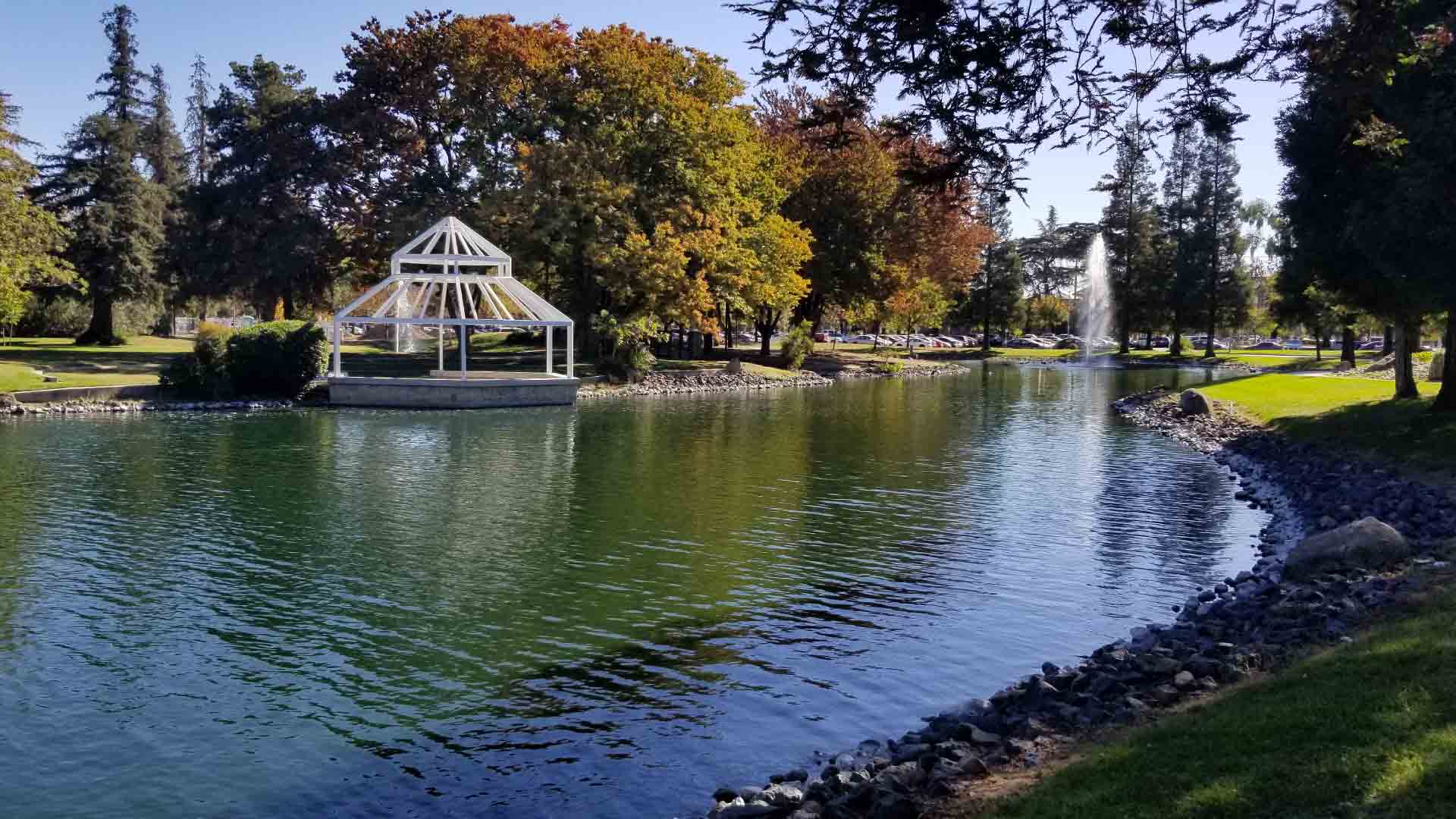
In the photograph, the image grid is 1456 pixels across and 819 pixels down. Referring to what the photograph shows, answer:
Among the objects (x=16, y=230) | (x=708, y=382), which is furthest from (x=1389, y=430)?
(x=16, y=230)

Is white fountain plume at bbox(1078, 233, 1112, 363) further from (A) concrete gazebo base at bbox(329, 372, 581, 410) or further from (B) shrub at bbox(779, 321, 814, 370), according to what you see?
(A) concrete gazebo base at bbox(329, 372, 581, 410)

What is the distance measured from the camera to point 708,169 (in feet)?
175

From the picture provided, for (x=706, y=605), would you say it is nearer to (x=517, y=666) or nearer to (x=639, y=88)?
(x=517, y=666)

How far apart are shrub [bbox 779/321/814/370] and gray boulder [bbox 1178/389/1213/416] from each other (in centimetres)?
2746

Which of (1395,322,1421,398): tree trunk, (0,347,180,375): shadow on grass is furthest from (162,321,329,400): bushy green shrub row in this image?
(1395,322,1421,398): tree trunk

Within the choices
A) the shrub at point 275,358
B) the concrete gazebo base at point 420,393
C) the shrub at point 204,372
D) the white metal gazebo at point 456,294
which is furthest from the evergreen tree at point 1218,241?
the shrub at point 204,372

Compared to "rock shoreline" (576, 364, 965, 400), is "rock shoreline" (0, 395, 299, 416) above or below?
below

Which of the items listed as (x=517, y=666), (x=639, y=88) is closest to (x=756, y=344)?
(x=639, y=88)

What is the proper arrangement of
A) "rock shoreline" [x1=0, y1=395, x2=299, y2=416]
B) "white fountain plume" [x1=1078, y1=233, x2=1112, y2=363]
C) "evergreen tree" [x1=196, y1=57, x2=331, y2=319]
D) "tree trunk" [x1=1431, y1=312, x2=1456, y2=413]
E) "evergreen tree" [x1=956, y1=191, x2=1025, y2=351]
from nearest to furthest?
"tree trunk" [x1=1431, y1=312, x2=1456, y2=413], "rock shoreline" [x1=0, y1=395, x2=299, y2=416], "evergreen tree" [x1=196, y1=57, x2=331, y2=319], "white fountain plume" [x1=1078, y1=233, x2=1112, y2=363], "evergreen tree" [x1=956, y1=191, x2=1025, y2=351]

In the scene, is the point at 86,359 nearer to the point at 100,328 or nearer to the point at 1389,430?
the point at 100,328

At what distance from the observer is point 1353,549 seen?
1311 centimetres

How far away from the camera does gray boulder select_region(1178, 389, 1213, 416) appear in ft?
116

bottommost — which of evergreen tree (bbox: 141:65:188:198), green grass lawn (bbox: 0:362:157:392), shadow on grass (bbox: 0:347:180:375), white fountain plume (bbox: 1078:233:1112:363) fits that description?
green grass lawn (bbox: 0:362:157:392)

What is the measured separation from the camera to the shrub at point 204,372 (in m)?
38.4
